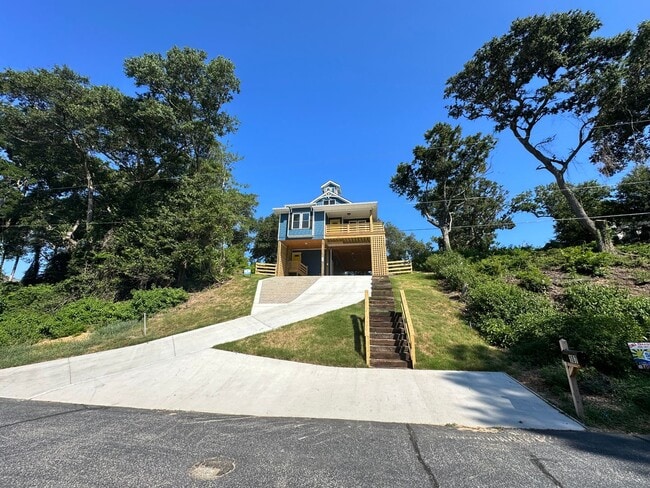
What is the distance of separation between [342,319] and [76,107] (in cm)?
1977

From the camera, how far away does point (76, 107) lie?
54.7ft

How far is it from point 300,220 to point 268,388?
57.1 ft

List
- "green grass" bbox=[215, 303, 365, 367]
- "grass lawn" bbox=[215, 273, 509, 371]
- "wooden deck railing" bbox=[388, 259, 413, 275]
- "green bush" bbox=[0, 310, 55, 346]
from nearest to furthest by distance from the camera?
"grass lawn" bbox=[215, 273, 509, 371] < "green grass" bbox=[215, 303, 365, 367] < "green bush" bbox=[0, 310, 55, 346] < "wooden deck railing" bbox=[388, 259, 413, 275]

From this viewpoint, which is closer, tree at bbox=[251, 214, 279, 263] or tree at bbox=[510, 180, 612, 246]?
tree at bbox=[510, 180, 612, 246]

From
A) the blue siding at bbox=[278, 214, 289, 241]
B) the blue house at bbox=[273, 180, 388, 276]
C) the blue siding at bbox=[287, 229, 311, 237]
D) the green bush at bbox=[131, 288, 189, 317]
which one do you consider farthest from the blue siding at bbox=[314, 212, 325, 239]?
the green bush at bbox=[131, 288, 189, 317]

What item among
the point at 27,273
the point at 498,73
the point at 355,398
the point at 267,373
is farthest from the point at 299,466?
the point at 27,273

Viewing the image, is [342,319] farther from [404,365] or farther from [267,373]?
[267,373]

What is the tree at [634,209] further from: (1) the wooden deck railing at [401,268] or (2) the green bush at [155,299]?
(2) the green bush at [155,299]

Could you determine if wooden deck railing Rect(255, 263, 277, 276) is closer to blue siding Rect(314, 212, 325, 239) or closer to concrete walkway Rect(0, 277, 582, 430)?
blue siding Rect(314, 212, 325, 239)

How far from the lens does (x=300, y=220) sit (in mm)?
22828

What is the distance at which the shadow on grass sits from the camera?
824 cm

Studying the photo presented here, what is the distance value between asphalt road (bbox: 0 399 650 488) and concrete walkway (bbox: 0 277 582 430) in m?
0.56

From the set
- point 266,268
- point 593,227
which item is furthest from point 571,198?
point 266,268

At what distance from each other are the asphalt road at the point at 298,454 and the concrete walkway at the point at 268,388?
1.83ft
